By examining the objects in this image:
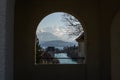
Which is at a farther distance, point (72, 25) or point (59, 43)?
point (72, 25)

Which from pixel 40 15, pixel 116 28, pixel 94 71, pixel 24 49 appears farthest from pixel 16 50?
pixel 116 28

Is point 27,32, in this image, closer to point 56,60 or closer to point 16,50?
point 16,50

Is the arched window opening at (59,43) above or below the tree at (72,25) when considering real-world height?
below

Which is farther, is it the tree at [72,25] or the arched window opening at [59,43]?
the tree at [72,25]

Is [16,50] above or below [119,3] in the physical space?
below

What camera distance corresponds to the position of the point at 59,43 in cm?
1430

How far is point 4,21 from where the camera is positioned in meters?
4.49

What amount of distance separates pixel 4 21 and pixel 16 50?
5.39 m

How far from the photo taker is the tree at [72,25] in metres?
21.0

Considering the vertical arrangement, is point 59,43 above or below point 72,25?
below

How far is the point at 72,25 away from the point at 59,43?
7500 millimetres

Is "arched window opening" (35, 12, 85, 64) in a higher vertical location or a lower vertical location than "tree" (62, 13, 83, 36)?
lower

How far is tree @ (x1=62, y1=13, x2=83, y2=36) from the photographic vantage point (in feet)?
68.8

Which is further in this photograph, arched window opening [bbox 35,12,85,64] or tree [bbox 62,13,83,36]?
tree [bbox 62,13,83,36]
